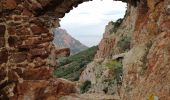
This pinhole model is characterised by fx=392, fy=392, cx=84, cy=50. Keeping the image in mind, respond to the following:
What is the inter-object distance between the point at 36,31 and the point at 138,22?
110 inches

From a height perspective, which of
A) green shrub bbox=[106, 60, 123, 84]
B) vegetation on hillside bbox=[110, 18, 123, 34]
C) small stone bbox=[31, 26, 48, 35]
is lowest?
green shrub bbox=[106, 60, 123, 84]

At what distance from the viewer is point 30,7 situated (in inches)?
298

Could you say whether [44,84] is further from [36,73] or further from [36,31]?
[36,31]

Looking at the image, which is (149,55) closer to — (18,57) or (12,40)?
(18,57)

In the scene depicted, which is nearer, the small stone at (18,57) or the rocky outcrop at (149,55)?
the rocky outcrop at (149,55)

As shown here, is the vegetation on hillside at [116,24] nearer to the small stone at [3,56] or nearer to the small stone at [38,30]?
the small stone at [38,30]

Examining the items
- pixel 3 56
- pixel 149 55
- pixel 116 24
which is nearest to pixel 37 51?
pixel 3 56

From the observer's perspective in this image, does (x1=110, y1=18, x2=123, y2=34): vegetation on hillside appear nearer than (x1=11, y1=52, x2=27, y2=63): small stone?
No

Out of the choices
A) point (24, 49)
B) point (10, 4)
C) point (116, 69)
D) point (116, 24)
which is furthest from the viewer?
point (116, 24)

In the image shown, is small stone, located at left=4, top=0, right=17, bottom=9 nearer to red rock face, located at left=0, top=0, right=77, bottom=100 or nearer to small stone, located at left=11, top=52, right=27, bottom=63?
red rock face, located at left=0, top=0, right=77, bottom=100

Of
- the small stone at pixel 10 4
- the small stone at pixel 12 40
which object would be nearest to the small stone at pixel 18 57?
the small stone at pixel 12 40

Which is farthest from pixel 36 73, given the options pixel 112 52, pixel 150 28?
pixel 112 52

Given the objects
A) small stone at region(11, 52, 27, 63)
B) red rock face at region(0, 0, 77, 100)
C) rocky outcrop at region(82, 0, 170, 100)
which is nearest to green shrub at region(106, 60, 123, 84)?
rocky outcrop at region(82, 0, 170, 100)

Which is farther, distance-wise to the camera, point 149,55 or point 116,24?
point 116,24
